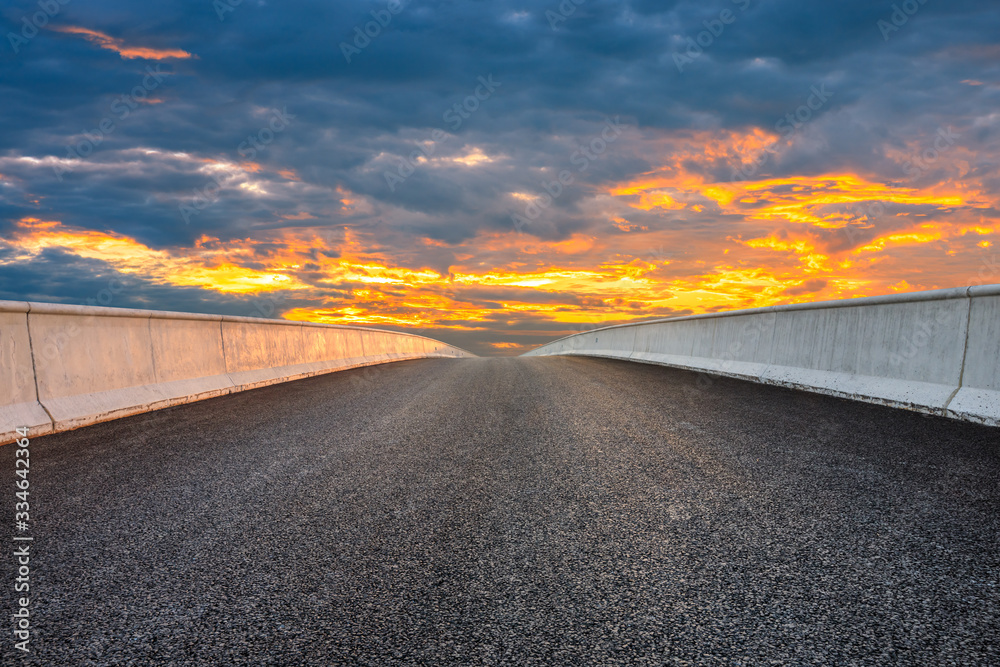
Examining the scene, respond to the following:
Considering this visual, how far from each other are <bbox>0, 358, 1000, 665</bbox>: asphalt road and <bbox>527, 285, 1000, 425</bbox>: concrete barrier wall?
1.09 m

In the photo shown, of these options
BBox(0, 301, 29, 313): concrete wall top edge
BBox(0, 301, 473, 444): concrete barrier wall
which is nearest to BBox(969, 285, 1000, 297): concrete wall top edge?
BBox(0, 301, 473, 444): concrete barrier wall

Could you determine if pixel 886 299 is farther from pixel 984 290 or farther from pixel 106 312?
pixel 106 312

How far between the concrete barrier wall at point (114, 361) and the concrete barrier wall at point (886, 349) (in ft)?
30.1

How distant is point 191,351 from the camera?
9.77 metres

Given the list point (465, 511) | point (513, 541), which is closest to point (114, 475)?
point (465, 511)

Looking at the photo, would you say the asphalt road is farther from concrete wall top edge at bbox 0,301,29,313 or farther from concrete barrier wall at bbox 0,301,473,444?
concrete wall top edge at bbox 0,301,29,313

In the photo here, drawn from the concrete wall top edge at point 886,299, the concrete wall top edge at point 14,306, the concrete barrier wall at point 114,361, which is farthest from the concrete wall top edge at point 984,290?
the concrete wall top edge at point 14,306

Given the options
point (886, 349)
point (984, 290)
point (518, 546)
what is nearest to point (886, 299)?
point (886, 349)

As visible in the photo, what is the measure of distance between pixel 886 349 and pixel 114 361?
987 cm

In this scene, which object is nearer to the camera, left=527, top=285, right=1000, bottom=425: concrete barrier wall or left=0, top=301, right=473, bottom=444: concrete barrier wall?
left=0, top=301, right=473, bottom=444: concrete barrier wall

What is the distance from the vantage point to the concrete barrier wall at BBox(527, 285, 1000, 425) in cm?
690

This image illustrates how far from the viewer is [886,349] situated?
27.5 feet

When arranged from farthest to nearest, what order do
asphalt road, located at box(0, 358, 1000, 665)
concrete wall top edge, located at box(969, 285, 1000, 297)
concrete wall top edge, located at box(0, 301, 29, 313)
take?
concrete wall top edge, located at box(969, 285, 1000, 297), concrete wall top edge, located at box(0, 301, 29, 313), asphalt road, located at box(0, 358, 1000, 665)

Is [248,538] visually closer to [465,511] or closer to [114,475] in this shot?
[465,511]
